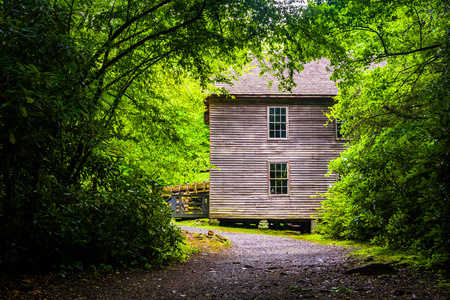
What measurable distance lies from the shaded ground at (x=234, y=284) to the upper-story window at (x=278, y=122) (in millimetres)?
12403

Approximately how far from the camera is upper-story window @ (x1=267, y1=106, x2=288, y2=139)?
61.8 feet

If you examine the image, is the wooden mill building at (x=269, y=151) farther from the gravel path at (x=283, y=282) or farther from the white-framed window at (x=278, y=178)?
the gravel path at (x=283, y=282)

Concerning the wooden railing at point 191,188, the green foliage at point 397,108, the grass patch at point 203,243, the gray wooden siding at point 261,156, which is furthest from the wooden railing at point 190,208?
the green foliage at point 397,108

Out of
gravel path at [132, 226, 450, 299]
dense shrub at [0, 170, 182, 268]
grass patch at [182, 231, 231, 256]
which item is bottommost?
grass patch at [182, 231, 231, 256]

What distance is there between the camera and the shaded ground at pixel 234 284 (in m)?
4.27

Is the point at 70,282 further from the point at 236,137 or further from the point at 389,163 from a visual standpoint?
the point at 236,137

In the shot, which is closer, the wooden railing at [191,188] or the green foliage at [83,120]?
the green foliage at [83,120]

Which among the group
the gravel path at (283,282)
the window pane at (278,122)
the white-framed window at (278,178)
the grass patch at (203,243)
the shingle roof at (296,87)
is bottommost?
the grass patch at (203,243)

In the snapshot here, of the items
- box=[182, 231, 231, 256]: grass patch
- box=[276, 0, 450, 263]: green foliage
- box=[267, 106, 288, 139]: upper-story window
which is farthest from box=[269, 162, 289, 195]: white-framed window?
box=[276, 0, 450, 263]: green foliage

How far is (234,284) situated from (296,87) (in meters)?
15.0

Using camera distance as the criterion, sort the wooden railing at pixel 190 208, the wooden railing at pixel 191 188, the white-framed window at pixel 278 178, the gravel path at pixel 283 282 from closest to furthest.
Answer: the gravel path at pixel 283 282 → the white-framed window at pixel 278 178 → the wooden railing at pixel 190 208 → the wooden railing at pixel 191 188

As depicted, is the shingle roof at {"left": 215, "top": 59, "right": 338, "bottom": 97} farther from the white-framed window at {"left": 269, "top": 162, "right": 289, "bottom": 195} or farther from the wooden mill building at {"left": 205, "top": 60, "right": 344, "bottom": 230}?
the white-framed window at {"left": 269, "top": 162, "right": 289, "bottom": 195}

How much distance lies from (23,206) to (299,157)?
1564 cm

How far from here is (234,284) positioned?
210 inches
